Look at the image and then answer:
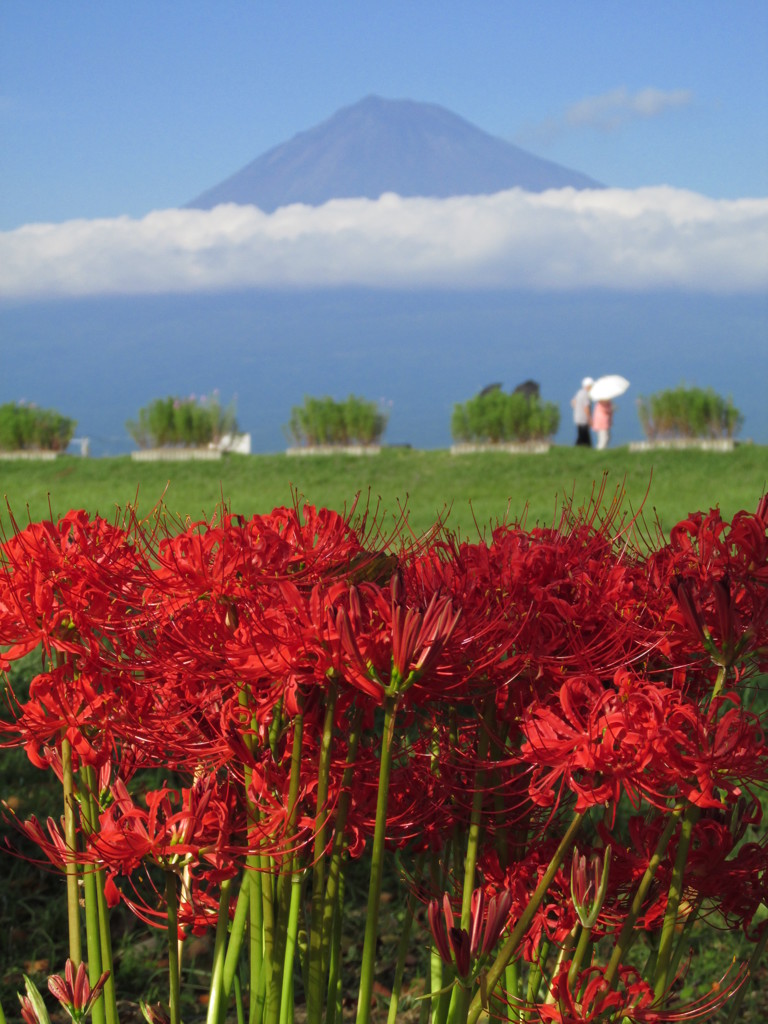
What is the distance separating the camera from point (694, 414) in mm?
15539

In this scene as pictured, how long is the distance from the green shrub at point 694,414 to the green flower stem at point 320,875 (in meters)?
15.1

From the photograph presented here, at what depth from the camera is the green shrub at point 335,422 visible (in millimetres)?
15766

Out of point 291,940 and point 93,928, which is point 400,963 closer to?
point 291,940

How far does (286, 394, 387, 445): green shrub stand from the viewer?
15766 mm

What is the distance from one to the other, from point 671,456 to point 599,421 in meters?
3.55

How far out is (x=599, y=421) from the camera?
1819 centimetres

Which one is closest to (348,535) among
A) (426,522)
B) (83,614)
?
(83,614)

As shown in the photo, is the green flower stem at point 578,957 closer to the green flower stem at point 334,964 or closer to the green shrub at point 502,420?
the green flower stem at point 334,964

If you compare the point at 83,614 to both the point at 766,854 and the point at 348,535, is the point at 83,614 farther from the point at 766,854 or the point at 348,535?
the point at 766,854

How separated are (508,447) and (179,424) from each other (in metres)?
4.99

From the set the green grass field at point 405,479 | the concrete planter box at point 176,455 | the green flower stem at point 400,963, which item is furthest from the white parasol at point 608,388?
the green flower stem at point 400,963

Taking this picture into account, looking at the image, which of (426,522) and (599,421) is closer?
(426,522)

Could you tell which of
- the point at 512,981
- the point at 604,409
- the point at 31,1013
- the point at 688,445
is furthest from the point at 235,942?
the point at 604,409

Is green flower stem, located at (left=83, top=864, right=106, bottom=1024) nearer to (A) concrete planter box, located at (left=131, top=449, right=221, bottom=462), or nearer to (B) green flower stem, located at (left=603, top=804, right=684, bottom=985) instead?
(B) green flower stem, located at (left=603, top=804, right=684, bottom=985)
